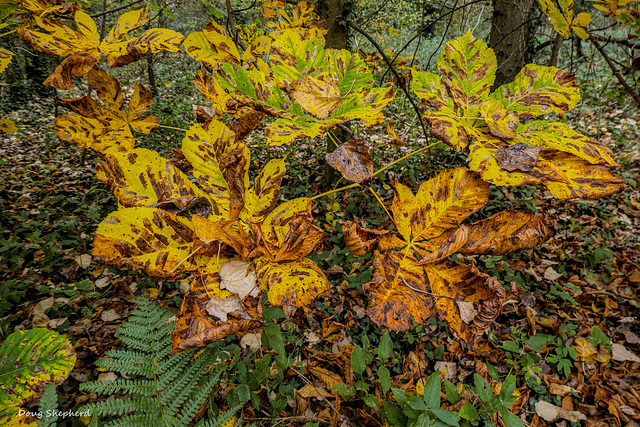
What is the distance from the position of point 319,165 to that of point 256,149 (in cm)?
100

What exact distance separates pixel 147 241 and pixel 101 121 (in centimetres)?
40

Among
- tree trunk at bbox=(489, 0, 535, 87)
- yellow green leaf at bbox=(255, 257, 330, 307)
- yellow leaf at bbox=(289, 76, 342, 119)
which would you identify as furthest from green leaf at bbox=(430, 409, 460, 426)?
tree trunk at bbox=(489, 0, 535, 87)

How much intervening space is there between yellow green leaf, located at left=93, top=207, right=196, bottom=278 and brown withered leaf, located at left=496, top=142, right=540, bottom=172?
1.76 feet

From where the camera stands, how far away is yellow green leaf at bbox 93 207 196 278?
1.65 feet

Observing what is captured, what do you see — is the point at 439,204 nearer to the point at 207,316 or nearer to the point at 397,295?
the point at 397,295

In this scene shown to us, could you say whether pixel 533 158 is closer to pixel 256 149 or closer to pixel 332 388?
pixel 332 388

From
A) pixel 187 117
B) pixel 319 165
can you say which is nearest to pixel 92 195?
pixel 319 165

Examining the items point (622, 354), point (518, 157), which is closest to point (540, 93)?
point (518, 157)

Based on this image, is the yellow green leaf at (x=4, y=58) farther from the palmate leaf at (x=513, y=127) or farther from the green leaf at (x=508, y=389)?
the green leaf at (x=508, y=389)

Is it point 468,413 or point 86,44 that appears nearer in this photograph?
point 86,44

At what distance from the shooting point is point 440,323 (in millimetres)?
1985

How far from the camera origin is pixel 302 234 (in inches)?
18.8

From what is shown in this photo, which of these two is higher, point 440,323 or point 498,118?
point 498,118

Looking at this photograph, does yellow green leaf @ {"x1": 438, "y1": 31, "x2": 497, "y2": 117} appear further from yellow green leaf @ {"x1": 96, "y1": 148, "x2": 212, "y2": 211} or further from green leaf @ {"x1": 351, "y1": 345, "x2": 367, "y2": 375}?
green leaf @ {"x1": 351, "y1": 345, "x2": 367, "y2": 375}
